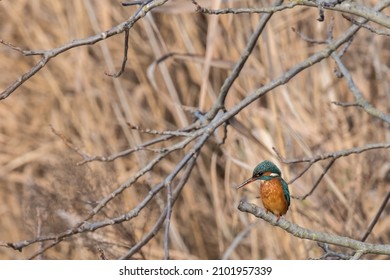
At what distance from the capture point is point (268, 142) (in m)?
1.85

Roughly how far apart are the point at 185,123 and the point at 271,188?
3.38 ft

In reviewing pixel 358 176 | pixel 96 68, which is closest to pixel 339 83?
pixel 358 176

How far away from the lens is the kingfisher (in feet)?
3.16

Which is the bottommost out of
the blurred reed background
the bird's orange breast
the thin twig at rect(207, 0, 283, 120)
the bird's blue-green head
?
the bird's orange breast

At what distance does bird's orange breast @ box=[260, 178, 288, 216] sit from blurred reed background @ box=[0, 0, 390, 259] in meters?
0.46

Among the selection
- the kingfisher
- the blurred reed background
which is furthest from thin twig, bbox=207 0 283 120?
the kingfisher

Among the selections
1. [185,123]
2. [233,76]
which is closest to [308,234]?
[233,76]

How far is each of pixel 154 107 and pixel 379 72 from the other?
0.63m

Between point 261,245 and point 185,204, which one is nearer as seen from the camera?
point 261,245

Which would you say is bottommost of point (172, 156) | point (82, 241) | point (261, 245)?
point (82, 241)

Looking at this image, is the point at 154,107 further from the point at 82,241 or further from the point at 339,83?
the point at 82,241

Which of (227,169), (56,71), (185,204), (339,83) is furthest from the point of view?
(56,71)

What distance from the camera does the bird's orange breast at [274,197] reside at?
0.96 metres

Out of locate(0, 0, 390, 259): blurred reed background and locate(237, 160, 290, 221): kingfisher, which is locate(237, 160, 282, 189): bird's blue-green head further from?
locate(0, 0, 390, 259): blurred reed background
